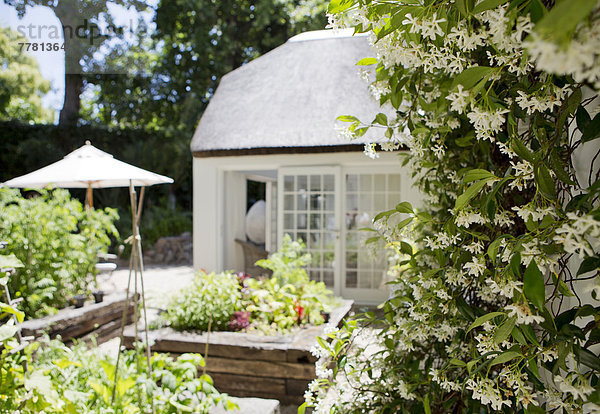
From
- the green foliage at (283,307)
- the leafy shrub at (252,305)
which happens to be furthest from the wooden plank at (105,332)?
the green foliage at (283,307)

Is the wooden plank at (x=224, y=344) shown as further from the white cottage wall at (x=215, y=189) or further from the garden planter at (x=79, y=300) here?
the white cottage wall at (x=215, y=189)

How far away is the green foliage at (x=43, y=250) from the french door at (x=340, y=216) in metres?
2.55

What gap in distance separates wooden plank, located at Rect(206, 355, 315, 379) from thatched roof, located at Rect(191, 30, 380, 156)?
2.99m

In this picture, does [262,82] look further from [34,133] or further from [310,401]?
[34,133]

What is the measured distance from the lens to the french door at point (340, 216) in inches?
231

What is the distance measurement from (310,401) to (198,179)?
17.2ft

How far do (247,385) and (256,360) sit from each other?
20 centimetres

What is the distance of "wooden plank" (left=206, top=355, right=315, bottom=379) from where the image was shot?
308 cm

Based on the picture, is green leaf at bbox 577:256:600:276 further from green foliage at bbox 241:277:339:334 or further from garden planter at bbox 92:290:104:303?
garden planter at bbox 92:290:104:303

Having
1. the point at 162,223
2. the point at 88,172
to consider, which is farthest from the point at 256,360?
the point at 162,223

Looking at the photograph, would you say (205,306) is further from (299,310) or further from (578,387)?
(578,387)

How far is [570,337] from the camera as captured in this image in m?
0.63

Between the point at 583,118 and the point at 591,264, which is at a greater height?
the point at 583,118

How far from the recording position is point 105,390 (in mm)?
2201
